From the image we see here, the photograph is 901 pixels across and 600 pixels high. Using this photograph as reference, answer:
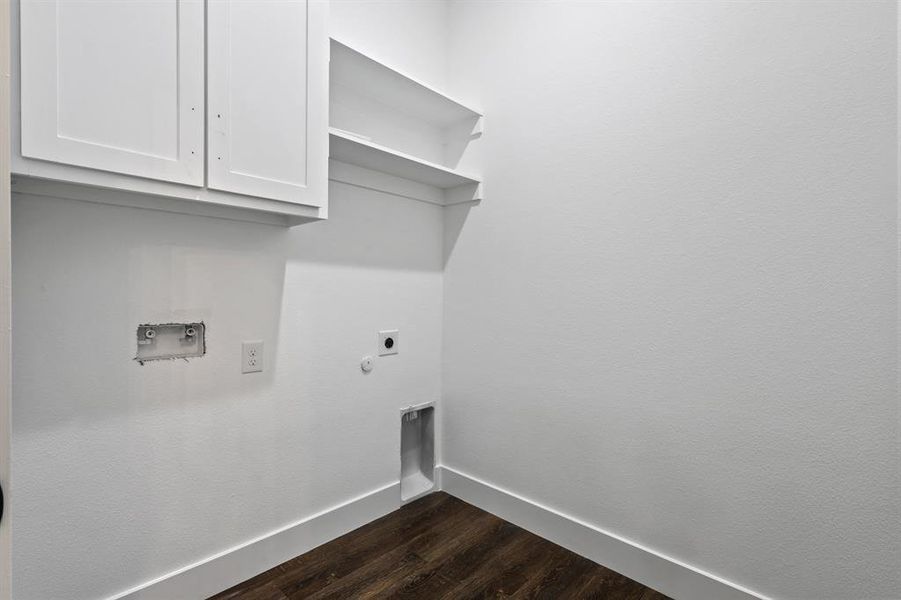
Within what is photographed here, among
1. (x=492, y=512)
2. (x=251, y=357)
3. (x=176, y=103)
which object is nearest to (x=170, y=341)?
(x=251, y=357)

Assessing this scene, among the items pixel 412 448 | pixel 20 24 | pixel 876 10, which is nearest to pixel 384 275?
pixel 412 448

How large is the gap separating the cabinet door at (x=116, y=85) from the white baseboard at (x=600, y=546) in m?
1.88

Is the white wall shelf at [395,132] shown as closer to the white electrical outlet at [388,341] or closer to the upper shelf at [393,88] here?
the upper shelf at [393,88]

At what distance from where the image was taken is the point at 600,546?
5.72ft

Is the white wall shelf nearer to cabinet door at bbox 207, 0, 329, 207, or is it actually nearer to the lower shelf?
the lower shelf

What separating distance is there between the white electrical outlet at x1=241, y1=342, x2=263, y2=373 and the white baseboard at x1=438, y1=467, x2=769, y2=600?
1227 millimetres

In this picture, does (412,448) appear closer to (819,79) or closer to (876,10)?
(819,79)

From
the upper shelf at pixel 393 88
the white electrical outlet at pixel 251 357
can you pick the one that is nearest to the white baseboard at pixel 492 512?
the white electrical outlet at pixel 251 357

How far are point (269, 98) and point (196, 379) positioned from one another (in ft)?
3.27

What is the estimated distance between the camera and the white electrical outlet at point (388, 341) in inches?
81.4

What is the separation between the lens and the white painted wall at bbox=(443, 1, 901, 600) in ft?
4.01

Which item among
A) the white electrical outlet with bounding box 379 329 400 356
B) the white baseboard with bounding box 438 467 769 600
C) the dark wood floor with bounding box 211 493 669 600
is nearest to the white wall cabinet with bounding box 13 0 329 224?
the white electrical outlet with bounding box 379 329 400 356

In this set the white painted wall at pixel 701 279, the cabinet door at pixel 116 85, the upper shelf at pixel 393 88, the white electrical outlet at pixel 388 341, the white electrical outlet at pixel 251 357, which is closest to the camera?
the cabinet door at pixel 116 85

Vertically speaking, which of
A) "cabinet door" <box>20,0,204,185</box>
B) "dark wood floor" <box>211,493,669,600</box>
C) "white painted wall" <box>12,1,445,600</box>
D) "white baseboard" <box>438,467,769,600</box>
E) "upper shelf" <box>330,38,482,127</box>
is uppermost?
"upper shelf" <box>330,38,482,127</box>
